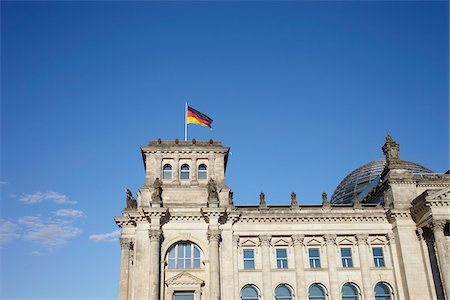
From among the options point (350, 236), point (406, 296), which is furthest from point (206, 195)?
point (406, 296)

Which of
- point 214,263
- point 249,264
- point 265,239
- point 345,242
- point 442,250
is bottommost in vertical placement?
point 214,263

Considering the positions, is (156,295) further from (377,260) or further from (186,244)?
(377,260)

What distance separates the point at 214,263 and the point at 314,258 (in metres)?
10.4

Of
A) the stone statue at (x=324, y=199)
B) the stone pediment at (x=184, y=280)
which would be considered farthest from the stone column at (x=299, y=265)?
the stone pediment at (x=184, y=280)

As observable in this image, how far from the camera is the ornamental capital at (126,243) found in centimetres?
4747

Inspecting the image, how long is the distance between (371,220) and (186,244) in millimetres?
19001

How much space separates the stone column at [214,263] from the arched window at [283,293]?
6373 millimetres

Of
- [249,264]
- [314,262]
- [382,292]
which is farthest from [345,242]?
[249,264]

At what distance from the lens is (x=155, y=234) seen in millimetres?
44344

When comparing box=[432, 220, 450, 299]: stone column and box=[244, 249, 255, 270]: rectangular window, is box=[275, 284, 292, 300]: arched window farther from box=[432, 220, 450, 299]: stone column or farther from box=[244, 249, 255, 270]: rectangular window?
box=[432, 220, 450, 299]: stone column

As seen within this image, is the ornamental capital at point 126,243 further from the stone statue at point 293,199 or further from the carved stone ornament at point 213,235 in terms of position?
the stone statue at point 293,199

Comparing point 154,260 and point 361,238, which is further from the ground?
point 361,238

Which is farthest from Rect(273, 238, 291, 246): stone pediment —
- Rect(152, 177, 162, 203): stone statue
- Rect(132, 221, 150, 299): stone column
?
Rect(132, 221, 150, 299): stone column

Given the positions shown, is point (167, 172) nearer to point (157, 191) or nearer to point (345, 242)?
point (157, 191)
